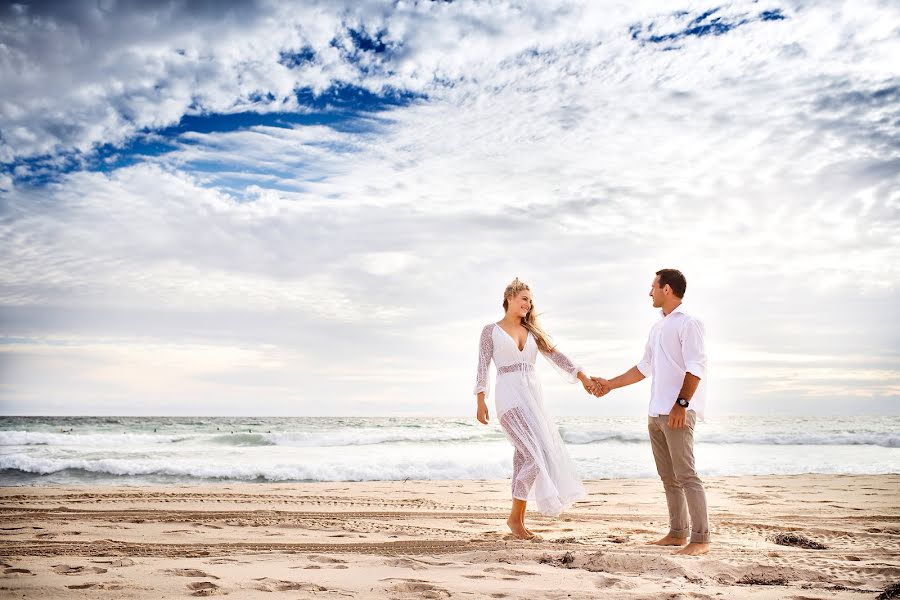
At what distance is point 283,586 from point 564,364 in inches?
136

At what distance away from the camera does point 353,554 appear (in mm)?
5129

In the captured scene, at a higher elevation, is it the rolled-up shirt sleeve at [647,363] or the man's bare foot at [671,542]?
→ the rolled-up shirt sleeve at [647,363]

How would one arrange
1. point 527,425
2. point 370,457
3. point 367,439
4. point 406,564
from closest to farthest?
point 406,564, point 527,425, point 370,457, point 367,439

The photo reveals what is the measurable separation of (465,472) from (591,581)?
8.68m

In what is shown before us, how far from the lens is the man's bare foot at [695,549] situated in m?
5.02

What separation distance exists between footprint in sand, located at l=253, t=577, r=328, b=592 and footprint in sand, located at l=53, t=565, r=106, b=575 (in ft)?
4.11

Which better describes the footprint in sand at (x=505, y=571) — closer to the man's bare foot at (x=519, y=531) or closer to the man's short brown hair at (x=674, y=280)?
the man's bare foot at (x=519, y=531)

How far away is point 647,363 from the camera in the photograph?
6.00 meters

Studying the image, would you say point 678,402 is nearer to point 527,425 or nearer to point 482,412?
point 527,425

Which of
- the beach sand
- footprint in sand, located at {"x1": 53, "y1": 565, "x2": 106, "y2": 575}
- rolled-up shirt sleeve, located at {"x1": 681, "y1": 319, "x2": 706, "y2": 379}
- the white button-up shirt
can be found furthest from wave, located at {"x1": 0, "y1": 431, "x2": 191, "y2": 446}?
rolled-up shirt sleeve, located at {"x1": 681, "y1": 319, "x2": 706, "y2": 379}

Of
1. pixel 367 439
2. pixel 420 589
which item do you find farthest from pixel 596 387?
pixel 367 439

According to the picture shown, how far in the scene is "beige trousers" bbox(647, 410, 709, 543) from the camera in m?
5.25

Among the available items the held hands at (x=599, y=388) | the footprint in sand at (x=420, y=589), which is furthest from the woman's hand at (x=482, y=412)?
the footprint in sand at (x=420, y=589)

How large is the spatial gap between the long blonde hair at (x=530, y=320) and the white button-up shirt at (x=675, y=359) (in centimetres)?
106
